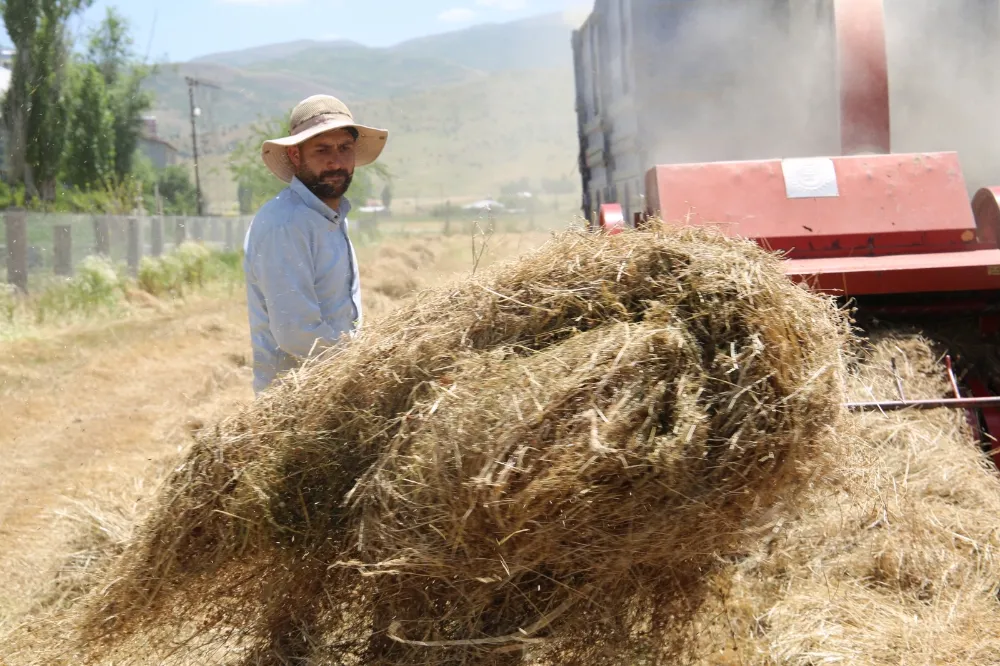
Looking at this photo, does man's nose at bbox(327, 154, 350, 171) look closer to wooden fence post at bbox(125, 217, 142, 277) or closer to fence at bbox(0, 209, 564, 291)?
fence at bbox(0, 209, 564, 291)

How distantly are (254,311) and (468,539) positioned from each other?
1475 mm

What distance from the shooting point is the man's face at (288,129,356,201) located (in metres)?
3.73

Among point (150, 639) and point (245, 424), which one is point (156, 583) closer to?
point (150, 639)

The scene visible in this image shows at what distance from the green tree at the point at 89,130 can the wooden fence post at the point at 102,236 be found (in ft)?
39.4

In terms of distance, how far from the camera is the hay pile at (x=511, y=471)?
2510 millimetres

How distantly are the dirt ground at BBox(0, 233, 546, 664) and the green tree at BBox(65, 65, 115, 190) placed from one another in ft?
49.1

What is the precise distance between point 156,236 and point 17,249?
500cm

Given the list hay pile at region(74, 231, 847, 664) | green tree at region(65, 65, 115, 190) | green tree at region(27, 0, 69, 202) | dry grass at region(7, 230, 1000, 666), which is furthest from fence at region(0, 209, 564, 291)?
hay pile at region(74, 231, 847, 664)

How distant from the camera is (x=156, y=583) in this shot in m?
2.96

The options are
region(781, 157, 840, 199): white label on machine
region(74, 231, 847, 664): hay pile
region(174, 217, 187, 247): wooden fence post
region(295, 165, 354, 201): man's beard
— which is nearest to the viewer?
region(74, 231, 847, 664): hay pile

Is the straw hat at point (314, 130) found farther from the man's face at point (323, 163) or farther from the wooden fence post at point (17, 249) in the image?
the wooden fence post at point (17, 249)

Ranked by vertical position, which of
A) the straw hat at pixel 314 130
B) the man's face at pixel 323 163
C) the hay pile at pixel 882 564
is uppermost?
the straw hat at pixel 314 130

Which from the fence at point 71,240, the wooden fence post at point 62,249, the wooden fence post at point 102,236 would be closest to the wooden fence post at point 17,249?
the fence at point 71,240

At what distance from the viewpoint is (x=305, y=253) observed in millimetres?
3525
